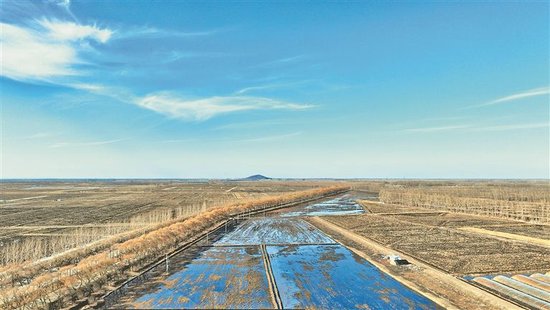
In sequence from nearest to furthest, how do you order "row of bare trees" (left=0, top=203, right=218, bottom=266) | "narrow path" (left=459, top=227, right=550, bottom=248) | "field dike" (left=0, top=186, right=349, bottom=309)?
"field dike" (left=0, top=186, right=349, bottom=309) < "row of bare trees" (left=0, top=203, right=218, bottom=266) < "narrow path" (left=459, top=227, right=550, bottom=248)

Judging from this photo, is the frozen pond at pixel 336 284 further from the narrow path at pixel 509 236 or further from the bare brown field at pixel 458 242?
the narrow path at pixel 509 236

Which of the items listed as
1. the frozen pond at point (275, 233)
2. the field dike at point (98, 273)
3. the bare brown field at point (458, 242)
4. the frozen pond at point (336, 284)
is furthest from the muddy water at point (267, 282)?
the bare brown field at point (458, 242)

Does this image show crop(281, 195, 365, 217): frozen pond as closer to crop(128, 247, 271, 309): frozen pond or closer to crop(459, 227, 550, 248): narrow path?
crop(459, 227, 550, 248): narrow path

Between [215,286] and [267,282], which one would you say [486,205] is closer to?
[267,282]

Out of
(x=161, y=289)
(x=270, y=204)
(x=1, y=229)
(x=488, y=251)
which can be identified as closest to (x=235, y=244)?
(x=161, y=289)

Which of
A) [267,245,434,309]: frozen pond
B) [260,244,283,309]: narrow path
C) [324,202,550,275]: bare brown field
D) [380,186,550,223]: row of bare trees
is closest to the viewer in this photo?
[260,244,283,309]: narrow path

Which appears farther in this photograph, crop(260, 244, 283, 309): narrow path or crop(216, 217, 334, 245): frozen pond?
crop(216, 217, 334, 245): frozen pond

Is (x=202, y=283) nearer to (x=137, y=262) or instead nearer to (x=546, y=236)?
(x=137, y=262)

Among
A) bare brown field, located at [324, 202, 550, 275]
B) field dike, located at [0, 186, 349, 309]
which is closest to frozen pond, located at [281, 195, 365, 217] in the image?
bare brown field, located at [324, 202, 550, 275]
